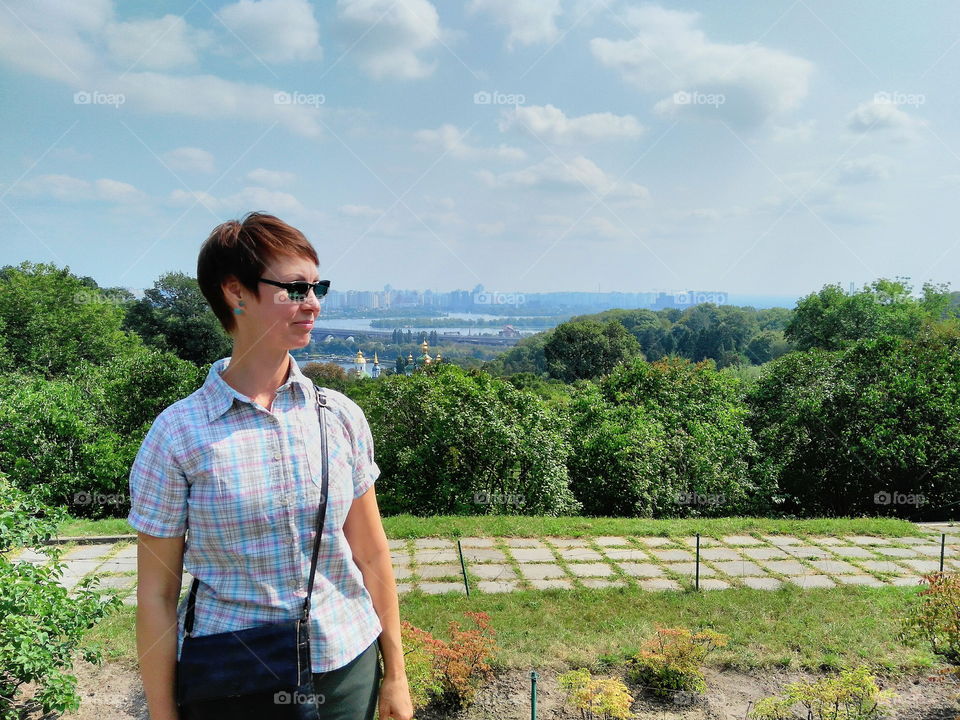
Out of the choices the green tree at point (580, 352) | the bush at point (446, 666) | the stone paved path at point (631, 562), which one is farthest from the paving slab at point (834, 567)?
the green tree at point (580, 352)

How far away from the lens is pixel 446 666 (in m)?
3.78

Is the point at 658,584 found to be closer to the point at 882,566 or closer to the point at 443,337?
the point at 882,566

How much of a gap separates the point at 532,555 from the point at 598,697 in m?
2.96

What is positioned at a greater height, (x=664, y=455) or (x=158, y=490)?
(x=158, y=490)

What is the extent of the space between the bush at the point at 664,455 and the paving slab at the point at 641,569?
3.58 m

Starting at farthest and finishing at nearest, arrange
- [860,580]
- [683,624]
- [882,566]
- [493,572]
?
[882,566], [493,572], [860,580], [683,624]

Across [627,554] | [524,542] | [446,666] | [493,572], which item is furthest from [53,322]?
[446,666]

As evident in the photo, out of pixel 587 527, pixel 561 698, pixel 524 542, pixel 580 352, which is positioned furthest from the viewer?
pixel 580 352

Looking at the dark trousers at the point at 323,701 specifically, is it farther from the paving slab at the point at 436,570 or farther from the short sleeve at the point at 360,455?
the paving slab at the point at 436,570

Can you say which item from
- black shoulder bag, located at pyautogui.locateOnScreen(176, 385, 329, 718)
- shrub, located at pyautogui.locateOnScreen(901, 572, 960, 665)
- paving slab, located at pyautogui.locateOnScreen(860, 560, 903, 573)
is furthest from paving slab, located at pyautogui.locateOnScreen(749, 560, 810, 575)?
black shoulder bag, located at pyautogui.locateOnScreen(176, 385, 329, 718)

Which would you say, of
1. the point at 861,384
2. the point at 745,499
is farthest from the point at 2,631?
the point at 861,384

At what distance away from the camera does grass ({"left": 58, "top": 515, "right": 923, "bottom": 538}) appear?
714 cm

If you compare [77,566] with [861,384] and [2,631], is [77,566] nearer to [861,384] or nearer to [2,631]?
[2,631]

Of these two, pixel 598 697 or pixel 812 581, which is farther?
pixel 812 581
